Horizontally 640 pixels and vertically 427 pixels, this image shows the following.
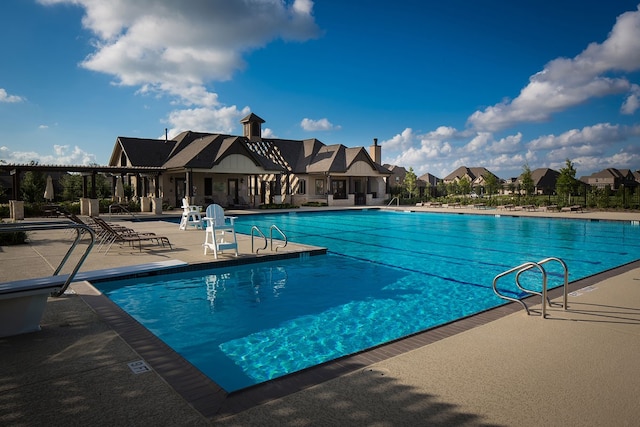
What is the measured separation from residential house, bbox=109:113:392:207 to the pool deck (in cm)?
2438

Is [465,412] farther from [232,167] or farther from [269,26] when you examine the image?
[232,167]

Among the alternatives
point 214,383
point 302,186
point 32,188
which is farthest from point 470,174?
point 214,383

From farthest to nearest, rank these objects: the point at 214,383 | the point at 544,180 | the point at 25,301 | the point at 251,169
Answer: the point at 544,180
the point at 251,169
the point at 25,301
the point at 214,383

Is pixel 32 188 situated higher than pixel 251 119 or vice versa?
pixel 251 119

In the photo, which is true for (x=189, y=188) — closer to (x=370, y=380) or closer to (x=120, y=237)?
(x=120, y=237)

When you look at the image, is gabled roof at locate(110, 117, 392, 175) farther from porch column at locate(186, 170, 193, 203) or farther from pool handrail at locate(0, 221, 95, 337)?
pool handrail at locate(0, 221, 95, 337)

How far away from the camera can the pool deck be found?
3.02m

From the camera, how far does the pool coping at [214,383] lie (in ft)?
10.7

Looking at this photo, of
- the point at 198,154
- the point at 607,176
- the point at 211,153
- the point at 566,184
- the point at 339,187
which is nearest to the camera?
the point at 198,154

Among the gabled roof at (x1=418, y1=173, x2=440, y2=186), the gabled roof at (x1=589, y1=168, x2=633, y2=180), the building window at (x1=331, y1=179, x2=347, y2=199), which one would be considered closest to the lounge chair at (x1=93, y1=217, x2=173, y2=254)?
the building window at (x1=331, y1=179, x2=347, y2=199)

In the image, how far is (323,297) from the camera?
8414 millimetres

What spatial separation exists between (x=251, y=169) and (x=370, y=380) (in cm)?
2874

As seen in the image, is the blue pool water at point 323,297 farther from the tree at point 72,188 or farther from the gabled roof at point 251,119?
the tree at point 72,188

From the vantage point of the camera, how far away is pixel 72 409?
309 cm
